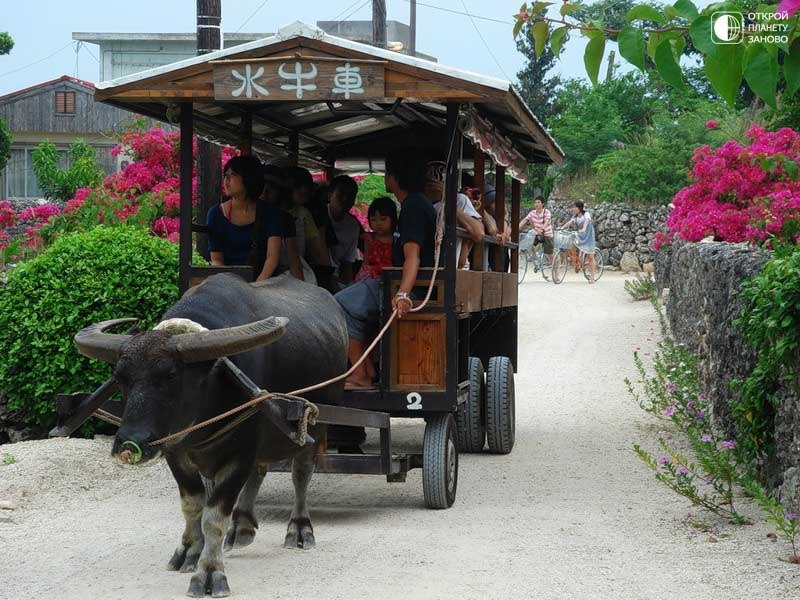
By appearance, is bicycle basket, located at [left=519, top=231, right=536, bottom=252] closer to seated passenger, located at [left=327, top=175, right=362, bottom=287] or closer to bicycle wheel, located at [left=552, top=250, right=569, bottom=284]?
bicycle wheel, located at [left=552, top=250, right=569, bottom=284]

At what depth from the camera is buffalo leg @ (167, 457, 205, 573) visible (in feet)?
19.7

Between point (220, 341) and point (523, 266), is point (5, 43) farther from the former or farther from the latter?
point (220, 341)

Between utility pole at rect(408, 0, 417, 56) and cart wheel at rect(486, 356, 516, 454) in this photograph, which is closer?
cart wheel at rect(486, 356, 516, 454)

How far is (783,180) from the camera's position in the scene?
551 inches

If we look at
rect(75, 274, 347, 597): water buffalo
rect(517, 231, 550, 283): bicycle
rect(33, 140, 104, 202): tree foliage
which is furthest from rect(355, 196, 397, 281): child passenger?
rect(517, 231, 550, 283): bicycle

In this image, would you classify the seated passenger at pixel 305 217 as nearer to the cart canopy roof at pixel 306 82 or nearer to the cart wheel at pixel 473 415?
the cart canopy roof at pixel 306 82

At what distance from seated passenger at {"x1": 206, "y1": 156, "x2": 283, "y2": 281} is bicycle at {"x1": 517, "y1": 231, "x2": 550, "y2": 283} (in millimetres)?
20870

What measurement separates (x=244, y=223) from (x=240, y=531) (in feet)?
7.61

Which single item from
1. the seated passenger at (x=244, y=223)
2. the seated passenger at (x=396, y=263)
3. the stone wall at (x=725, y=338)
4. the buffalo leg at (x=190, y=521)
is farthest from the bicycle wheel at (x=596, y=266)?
the buffalo leg at (x=190, y=521)

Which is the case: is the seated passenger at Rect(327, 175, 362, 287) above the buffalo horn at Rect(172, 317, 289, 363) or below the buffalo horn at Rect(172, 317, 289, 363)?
above

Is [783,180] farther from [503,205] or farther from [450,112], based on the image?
[450,112]

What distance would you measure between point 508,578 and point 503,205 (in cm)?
494

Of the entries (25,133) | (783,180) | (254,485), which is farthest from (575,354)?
(25,133)

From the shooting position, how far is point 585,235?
27953mm
